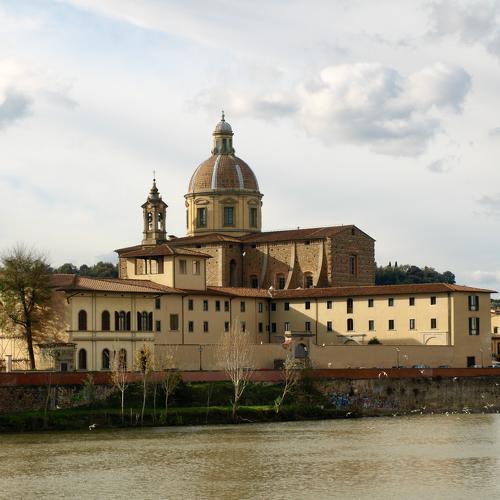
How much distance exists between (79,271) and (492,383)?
96.2 meters

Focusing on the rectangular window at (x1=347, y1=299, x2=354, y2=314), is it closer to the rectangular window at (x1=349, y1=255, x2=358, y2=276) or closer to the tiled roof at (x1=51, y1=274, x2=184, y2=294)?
the rectangular window at (x1=349, y1=255, x2=358, y2=276)

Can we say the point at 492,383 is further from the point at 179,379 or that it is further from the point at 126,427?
the point at 126,427

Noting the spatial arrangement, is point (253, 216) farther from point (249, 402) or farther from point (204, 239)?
point (249, 402)

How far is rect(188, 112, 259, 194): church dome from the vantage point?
110625mm

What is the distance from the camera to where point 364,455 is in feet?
179

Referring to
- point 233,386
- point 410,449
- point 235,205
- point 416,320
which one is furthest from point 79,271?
point 410,449

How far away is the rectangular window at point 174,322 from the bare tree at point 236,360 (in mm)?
3514

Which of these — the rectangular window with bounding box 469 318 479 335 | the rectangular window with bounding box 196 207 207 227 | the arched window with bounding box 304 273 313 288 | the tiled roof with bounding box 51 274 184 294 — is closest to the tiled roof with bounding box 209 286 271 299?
the arched window with bounding box 304 273 313 288

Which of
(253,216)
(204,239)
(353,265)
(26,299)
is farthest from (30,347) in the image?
(253,216)

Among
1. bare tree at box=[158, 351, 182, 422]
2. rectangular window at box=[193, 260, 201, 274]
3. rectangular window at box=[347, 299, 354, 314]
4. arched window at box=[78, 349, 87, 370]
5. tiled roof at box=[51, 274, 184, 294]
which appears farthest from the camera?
rectangular window at box=[347, 299, 354, 314]

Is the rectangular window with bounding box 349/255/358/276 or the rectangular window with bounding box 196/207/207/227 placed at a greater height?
the rectangular window with bounding box 196/207/207/227

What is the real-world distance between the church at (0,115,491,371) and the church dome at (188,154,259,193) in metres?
0.11

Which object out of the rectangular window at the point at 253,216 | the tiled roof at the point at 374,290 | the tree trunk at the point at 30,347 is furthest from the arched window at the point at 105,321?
the rectangular window at the point at 253,216

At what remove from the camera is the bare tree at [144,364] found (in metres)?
67.7
